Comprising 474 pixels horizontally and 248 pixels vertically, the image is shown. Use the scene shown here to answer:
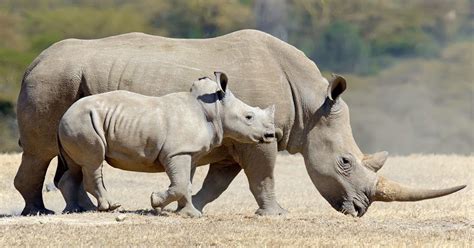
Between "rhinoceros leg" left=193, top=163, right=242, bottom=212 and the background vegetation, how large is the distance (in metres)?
11.3

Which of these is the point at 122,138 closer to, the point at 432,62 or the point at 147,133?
the point at 147,133

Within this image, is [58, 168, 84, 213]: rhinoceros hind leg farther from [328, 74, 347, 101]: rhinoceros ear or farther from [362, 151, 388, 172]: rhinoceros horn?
[362, 151, 388, 172]: rhinoceros horn

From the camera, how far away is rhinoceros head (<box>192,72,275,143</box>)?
13305mm

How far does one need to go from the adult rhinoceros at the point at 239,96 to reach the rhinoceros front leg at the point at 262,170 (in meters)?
0.01

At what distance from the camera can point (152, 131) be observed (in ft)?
42.4

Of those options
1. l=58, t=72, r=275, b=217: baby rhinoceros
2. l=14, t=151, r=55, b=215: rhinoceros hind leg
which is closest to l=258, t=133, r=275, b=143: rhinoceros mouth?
l=58, t=72, r=275, b=217: baby rhinoceros

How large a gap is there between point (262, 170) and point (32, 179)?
2447mm

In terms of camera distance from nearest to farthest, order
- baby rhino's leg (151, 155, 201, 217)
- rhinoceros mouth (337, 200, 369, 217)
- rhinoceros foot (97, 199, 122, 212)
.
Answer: baby rhino's leg (151, 155, 201, 217)
rhinoceros foot (97, 199, 122, 212)
rhinoceros mouth (337, 200, 369, 217)

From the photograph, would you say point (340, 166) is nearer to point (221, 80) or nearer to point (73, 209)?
point (221, 80)

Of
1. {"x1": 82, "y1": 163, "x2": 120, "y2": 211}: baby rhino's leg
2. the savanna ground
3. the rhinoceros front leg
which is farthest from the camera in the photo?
the rhinoceros front leg

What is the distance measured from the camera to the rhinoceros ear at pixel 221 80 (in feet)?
43.6

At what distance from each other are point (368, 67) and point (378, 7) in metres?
1.29

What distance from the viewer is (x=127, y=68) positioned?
14102 mm

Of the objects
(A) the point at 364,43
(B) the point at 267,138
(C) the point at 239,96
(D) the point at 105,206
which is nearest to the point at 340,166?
(B) the point at 267,138
